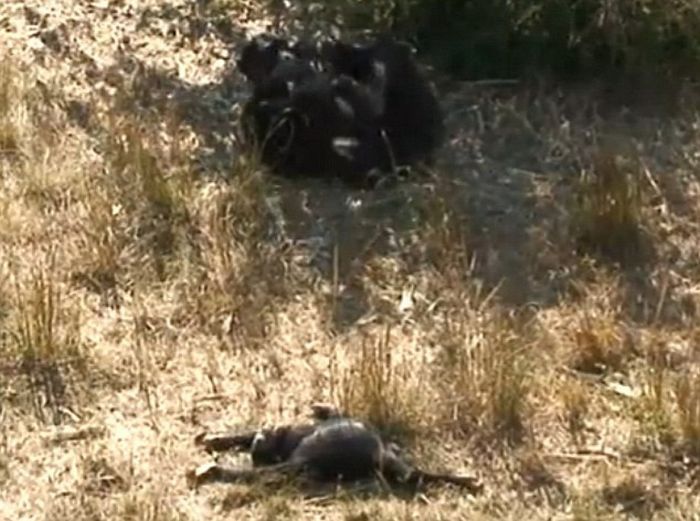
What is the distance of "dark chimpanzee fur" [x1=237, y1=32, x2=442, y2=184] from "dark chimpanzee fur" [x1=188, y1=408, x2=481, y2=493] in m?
2.00

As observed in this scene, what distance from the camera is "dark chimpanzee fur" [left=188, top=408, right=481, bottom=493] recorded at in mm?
4793

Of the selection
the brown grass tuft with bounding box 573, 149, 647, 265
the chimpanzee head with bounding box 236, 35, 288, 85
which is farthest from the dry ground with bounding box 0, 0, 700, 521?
the chimpanzee head with bounding box 236, 35, 288, 85

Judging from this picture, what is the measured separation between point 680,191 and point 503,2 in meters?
1.32

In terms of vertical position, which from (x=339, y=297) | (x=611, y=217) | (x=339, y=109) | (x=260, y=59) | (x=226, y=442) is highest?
(x=260, y=59)

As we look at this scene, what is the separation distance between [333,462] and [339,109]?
2.30 meters

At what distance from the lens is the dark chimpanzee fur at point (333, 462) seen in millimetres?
4793

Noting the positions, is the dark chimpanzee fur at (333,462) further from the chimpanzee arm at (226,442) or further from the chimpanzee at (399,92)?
Answer: the chimpanzee at (399,92)

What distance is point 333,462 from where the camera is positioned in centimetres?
479

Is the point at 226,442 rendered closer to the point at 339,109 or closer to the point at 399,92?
the point at 339,109

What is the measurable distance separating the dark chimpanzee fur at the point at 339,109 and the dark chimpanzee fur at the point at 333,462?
6.57ft

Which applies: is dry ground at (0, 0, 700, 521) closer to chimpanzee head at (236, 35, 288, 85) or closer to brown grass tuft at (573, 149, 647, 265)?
brown grass tuft at (573, 149, 647, 265)

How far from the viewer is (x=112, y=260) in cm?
602

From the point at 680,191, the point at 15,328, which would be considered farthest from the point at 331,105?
the point at 15,328

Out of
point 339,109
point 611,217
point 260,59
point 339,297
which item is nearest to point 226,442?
point 339,297
